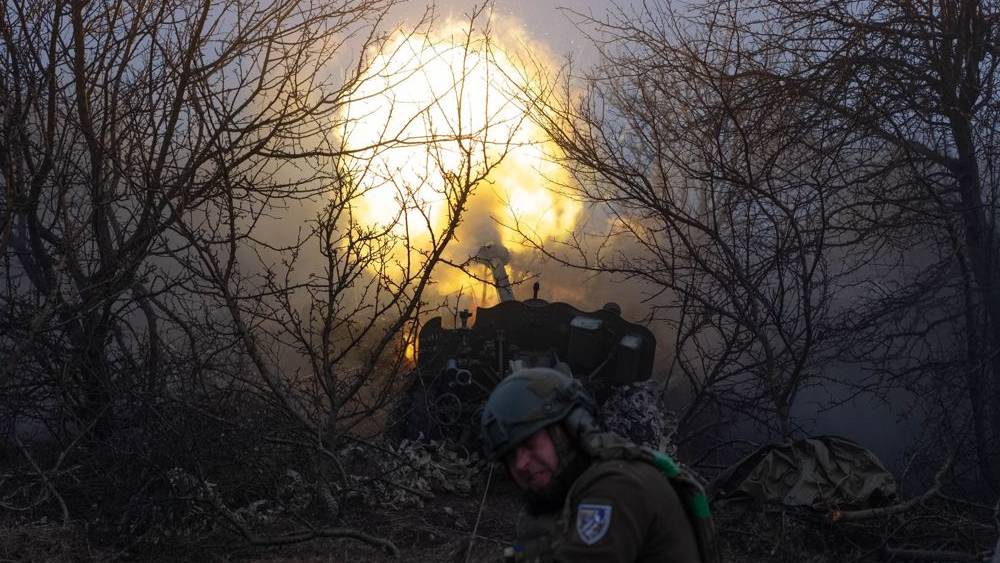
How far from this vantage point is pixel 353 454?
380 inches

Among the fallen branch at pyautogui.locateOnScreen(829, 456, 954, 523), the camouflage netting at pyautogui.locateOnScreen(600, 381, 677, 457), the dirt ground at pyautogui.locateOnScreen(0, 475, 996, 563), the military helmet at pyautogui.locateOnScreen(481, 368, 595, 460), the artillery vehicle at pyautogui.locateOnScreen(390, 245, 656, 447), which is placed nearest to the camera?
the military helmet at pyautogui.locateOnScreen(481, 368, 595, 460)

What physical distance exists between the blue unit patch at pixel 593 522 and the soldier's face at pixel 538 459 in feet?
0.96

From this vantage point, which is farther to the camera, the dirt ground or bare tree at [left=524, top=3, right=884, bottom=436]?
bare tree at [left=524, top=3, right=884, bottom=436]

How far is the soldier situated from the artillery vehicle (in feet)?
32.7

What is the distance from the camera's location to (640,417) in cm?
1286

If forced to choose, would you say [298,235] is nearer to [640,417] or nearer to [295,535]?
[295,535]

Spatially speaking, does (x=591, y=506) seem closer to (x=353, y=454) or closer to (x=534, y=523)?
(x=534, y=523)

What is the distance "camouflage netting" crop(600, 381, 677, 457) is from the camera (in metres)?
12.6

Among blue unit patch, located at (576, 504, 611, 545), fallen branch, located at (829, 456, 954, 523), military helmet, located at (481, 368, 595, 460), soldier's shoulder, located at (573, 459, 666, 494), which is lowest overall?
fallen branch, located at (829, 456, 954, 523)

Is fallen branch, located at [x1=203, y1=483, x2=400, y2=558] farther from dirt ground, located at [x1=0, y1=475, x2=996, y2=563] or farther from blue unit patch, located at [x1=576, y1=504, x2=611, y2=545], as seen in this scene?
blue unit patch, located at [x1=576, y1=504, x2=611, y2=545]

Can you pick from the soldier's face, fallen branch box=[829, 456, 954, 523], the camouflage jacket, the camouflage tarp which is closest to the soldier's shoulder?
the camouflage jacket

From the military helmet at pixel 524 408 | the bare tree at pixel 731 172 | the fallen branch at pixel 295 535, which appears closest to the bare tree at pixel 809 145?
the bare tree at pixel 731 172

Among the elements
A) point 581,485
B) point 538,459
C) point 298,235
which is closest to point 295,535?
point 298,235

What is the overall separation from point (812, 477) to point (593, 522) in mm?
6608
